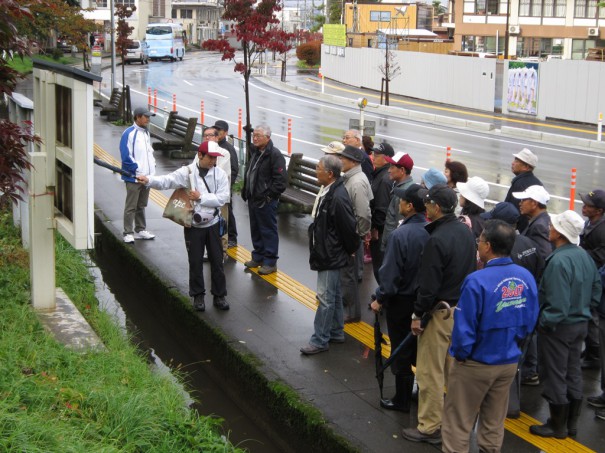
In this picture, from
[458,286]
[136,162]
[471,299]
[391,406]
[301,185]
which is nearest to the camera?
[471,299]

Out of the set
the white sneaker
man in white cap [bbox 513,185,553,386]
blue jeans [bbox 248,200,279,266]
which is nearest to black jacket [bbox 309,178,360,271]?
man in white cap [bbox 513,185,553,386]

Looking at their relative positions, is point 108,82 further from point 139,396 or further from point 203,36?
point 203,36

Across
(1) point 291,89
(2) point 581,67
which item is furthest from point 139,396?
(1) point 291,89

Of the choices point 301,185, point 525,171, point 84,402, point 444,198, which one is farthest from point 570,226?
point 301,185

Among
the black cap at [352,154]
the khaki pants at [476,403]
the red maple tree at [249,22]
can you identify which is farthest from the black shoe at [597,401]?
the red maple tree at [249,22]

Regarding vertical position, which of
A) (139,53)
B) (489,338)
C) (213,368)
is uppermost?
(139,53)

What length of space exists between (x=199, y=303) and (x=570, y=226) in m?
4.63

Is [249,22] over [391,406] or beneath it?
over

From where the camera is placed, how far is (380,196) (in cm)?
1082

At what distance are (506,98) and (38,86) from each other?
2948 centimetres

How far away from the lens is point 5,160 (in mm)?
8219

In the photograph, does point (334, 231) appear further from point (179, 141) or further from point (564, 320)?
point (179, 141)

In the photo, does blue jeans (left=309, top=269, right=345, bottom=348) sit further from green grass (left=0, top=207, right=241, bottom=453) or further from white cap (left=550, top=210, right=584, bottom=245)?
white cap (left=550, top=210, right=584, bottom=245)

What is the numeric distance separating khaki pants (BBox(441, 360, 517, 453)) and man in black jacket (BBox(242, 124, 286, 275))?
18.4 ft
